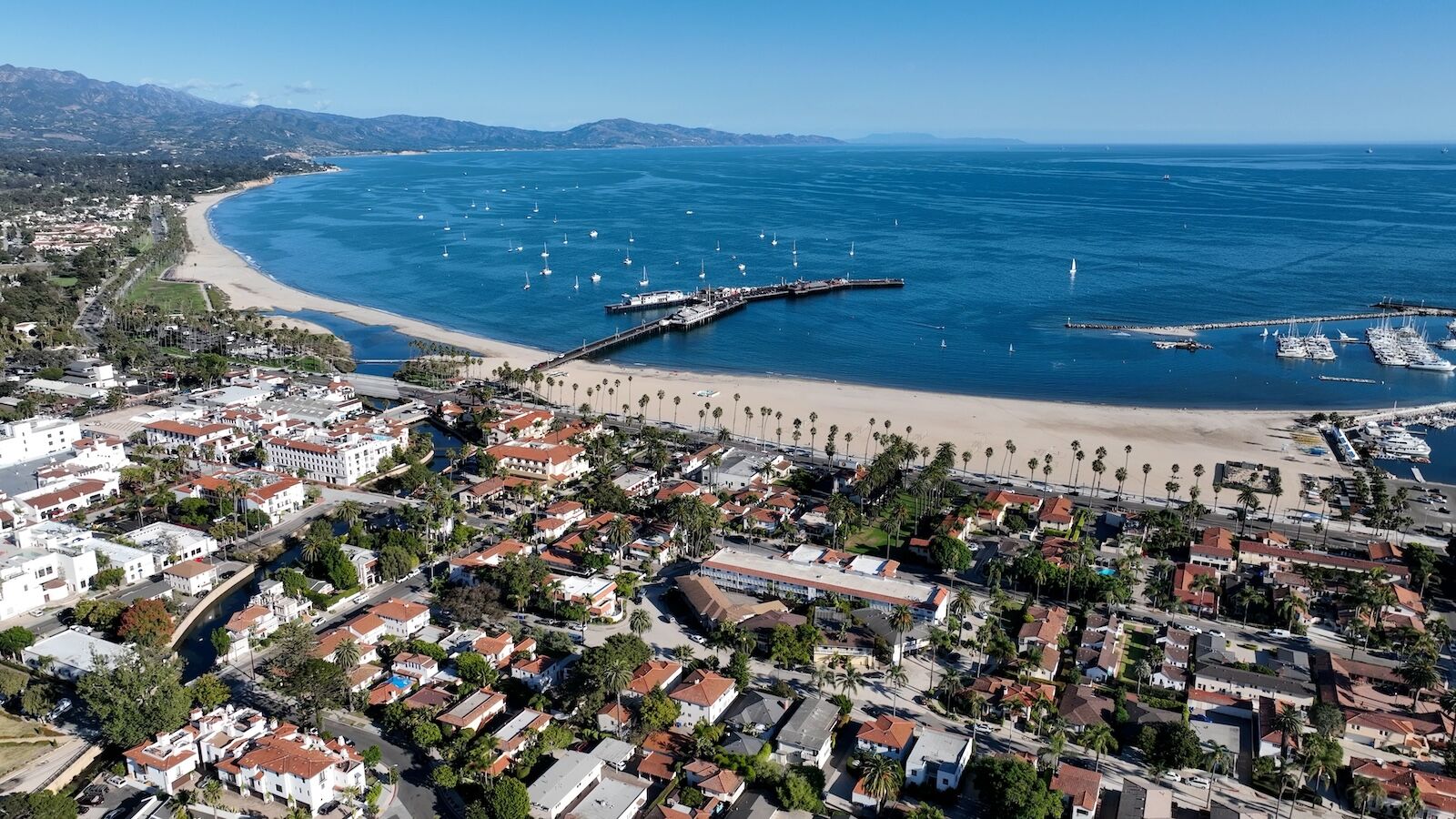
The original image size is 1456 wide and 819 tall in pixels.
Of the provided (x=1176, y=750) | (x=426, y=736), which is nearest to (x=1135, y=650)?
(x=1176, y=750)

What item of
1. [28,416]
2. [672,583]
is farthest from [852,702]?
[28,416]

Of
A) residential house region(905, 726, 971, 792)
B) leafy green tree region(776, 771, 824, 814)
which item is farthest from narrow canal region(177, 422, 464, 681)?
residential house region(905, 726, 971, 792)

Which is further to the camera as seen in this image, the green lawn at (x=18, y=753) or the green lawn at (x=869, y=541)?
the green lawn at (x=869, y=541)

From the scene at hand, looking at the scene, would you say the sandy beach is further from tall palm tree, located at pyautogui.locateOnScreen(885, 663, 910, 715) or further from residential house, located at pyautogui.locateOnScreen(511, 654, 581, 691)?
residential house, located at pyautogui.locateOnScreen(511, 654, 581, 691)

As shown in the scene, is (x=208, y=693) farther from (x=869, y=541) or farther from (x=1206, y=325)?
(x=1206, y=325)

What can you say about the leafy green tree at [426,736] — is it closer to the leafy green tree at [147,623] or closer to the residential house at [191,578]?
the leafy green tree at [147,623]

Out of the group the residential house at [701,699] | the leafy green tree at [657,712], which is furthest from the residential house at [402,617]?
the residential house at [701,699]

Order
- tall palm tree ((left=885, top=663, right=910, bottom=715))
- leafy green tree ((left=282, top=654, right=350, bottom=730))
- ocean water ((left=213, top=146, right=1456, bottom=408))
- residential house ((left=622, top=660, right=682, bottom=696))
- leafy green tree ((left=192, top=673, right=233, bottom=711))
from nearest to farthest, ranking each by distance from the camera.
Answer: leafy green tree ((left=282, top=654, right=350, bottom=730))
leafy green tree ((left=192, top=673, right=233, bottom=711))
residential house ((left=622, top=660, right=682, bottom=696))
tall palm tree ((left=885, top=663, right=910, bottom=715))
ocean water ((left=213, top=146, right=1456, bottom=408))
